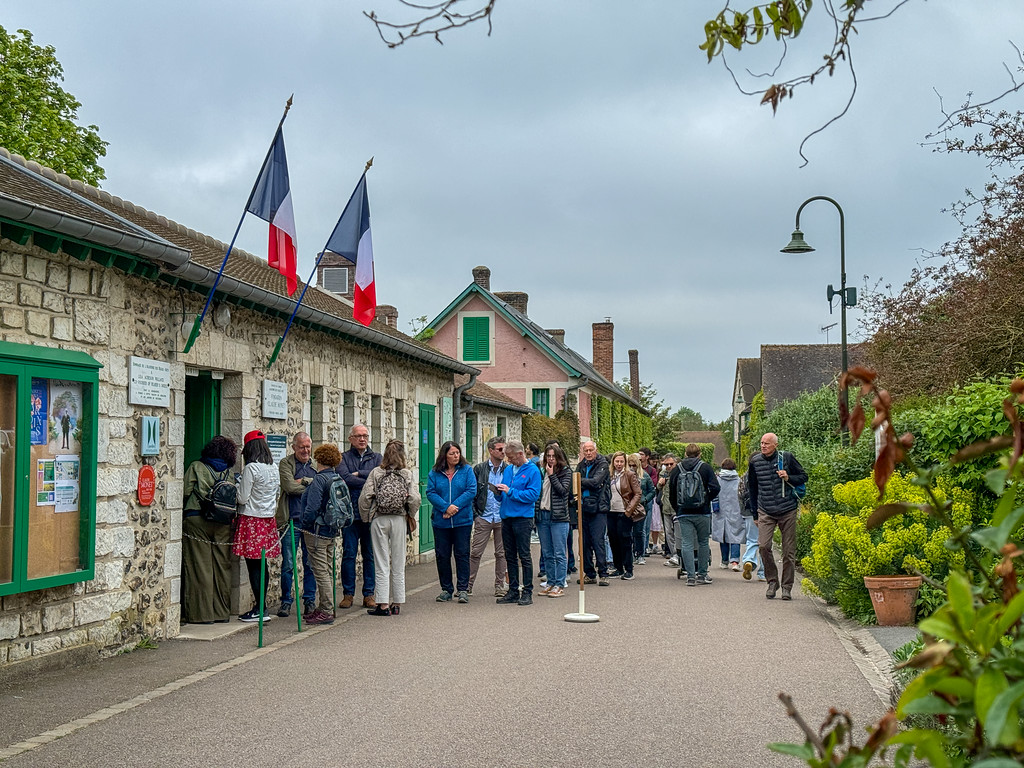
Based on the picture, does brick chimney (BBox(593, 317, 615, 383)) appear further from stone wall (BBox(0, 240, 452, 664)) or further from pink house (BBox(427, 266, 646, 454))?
stone wall (BBox(0, 240, 452, 664))

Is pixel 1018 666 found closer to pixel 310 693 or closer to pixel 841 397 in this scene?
pixel 841 397

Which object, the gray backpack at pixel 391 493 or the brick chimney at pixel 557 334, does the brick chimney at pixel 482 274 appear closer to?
the brick chimney at pixel 557 334

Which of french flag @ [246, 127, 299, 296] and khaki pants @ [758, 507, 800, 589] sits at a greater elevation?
french flag @ [246, 127, 299, 296]

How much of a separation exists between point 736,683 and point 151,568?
16.2 ft

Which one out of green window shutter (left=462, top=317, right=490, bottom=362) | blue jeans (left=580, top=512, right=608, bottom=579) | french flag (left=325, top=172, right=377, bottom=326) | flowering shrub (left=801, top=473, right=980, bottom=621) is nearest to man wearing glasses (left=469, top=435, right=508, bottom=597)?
blue jeans (left=580, top=512, right=608, bottom=579)

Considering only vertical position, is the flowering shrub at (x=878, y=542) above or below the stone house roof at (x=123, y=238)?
below

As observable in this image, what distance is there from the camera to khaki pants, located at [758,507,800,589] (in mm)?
12742

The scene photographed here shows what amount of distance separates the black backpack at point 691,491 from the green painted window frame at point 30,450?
7.99 metres

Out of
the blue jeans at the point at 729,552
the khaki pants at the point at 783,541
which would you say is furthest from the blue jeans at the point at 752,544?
the khaki pants at the point at 783,541

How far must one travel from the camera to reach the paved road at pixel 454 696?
585 centimetres

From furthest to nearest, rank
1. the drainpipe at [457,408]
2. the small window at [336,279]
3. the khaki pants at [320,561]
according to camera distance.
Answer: the small window at [336,279] → the drainpipe at [457,408] → the khaki pants at [320,561]

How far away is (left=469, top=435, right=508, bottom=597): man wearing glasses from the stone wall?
2674 millimetres

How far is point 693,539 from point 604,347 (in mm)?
37595

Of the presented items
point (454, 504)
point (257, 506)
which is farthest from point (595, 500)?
point (257, 506)
